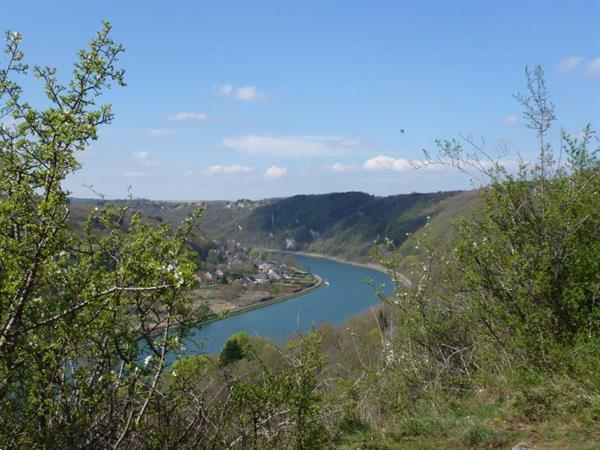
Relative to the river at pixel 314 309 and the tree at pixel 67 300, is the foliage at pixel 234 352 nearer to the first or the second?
the tree at pixel 67 300

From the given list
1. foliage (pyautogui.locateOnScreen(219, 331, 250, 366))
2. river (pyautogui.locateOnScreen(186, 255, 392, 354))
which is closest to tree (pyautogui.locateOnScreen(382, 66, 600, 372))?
foliage (pyautogui.locateOnScreen(219, 331, 250, 366))

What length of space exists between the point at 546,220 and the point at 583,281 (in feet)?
3.01

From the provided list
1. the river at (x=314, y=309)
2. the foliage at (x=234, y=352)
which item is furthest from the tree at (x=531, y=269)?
the river at (x=314, y=309)

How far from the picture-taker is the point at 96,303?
334cm

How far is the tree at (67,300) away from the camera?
10.2 ft

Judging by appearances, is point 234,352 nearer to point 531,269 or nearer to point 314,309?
point 531,269

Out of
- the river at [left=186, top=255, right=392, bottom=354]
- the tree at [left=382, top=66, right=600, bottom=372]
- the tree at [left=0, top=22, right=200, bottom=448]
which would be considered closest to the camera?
the tree at [left=0, top=22, right=200, bottom=448]

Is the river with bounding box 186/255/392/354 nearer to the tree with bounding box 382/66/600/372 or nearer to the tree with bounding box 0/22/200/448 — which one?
the tree with bounding box 382/66/600/372

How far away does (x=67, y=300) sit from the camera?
11.5 feet

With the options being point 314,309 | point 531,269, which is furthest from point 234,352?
point 314,309

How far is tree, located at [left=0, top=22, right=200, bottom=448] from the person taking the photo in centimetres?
312

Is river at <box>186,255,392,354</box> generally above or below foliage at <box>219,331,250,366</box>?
below

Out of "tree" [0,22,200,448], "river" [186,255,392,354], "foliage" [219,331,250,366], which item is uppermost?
"tree" [0,22,200,448]

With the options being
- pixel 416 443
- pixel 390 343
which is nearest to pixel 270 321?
pixel 390 343
